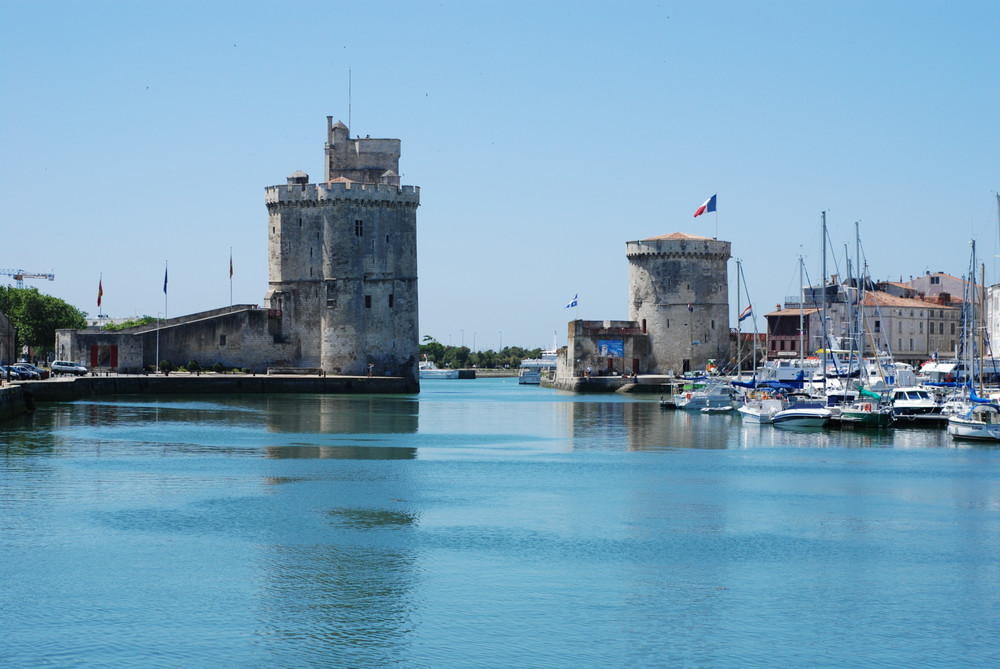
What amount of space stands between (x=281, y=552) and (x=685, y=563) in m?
6.64

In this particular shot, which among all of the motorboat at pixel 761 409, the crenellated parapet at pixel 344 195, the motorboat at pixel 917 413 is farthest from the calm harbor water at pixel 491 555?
the crenellated parapet at pixel 344 195

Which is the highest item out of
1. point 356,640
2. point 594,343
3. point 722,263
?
point 722,263

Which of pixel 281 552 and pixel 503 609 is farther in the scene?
pixel 281 552

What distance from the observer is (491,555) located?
2119 centimetres

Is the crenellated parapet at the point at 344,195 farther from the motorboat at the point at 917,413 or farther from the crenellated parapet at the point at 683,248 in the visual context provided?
the motorboat at the point at 917,413

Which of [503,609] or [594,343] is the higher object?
[594,343]

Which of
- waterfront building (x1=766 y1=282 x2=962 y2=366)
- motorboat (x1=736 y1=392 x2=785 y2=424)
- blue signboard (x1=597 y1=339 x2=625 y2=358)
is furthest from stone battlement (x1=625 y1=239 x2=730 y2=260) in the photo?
motorboat (x1=736 y1=392 x2=785 y2=424)

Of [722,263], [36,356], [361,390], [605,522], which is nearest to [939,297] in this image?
[722,263]

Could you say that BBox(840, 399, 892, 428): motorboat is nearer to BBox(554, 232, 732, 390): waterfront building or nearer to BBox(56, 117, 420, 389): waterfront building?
BBox(56, 117, 420, 389): waterfront building

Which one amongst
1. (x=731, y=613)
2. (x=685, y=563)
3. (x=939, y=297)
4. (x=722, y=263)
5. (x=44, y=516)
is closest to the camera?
(x=731, y=613)

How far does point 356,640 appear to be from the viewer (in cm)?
1617

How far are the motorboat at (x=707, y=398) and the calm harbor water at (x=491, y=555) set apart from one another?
1791 centimetres

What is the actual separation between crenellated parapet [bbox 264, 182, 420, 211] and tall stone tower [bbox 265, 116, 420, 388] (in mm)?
53

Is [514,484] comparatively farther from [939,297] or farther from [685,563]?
[939,297]
